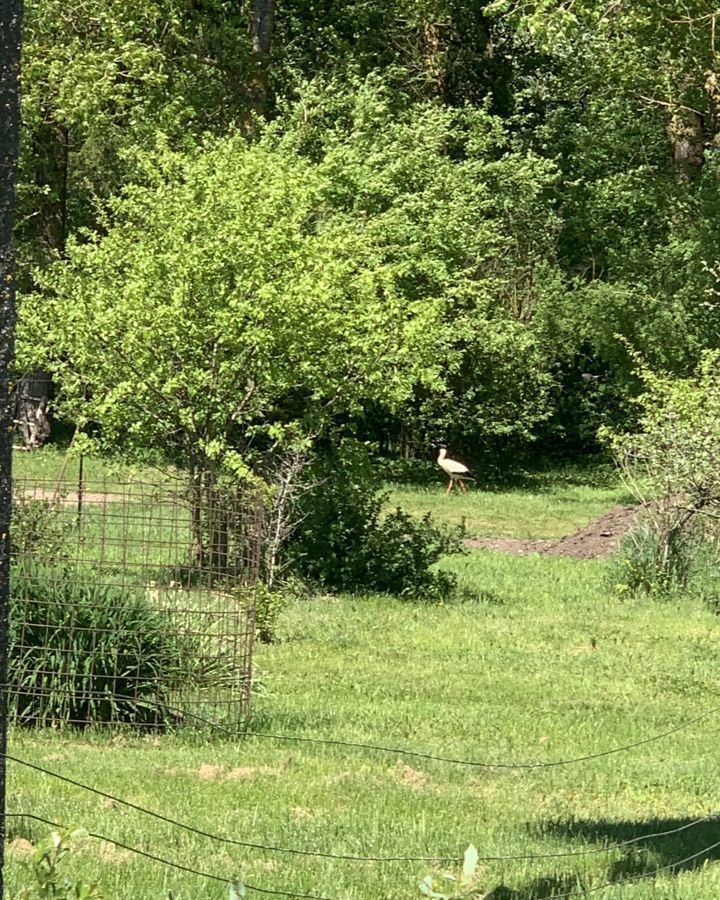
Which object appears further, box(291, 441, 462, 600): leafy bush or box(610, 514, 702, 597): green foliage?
box(610, 514, 702, 597): green foliage

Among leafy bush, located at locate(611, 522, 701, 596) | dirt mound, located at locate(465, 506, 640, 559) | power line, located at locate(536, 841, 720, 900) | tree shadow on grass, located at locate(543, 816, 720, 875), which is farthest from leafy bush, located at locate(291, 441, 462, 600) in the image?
power line, located at locate(536, 841, 720, 900)

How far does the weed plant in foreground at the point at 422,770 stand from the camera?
730cm

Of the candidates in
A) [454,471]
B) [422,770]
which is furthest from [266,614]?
[454,471]

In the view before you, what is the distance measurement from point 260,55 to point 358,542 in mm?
14291

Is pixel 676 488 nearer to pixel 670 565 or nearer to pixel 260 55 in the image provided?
pixel 670 565

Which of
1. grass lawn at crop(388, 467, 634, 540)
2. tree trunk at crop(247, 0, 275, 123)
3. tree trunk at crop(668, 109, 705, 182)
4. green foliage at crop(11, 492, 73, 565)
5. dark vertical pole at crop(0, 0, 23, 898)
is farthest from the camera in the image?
tree trunk at crop(668, 109, 705, 182)

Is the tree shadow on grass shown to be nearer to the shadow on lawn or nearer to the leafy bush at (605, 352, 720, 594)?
the shadow on lawn

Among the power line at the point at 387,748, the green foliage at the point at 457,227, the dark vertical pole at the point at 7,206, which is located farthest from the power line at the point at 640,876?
the green foliage at the point at 457,227

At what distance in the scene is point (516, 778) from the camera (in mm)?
9883

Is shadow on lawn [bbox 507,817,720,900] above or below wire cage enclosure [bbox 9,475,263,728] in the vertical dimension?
below

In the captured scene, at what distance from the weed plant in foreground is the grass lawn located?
35.5 feet

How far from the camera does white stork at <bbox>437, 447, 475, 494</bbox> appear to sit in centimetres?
3039

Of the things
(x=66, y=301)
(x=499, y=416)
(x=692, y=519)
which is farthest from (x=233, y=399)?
(x=499, y=416)

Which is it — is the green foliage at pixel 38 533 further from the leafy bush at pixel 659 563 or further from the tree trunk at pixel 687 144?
the tree trunk at pixel 687 144
